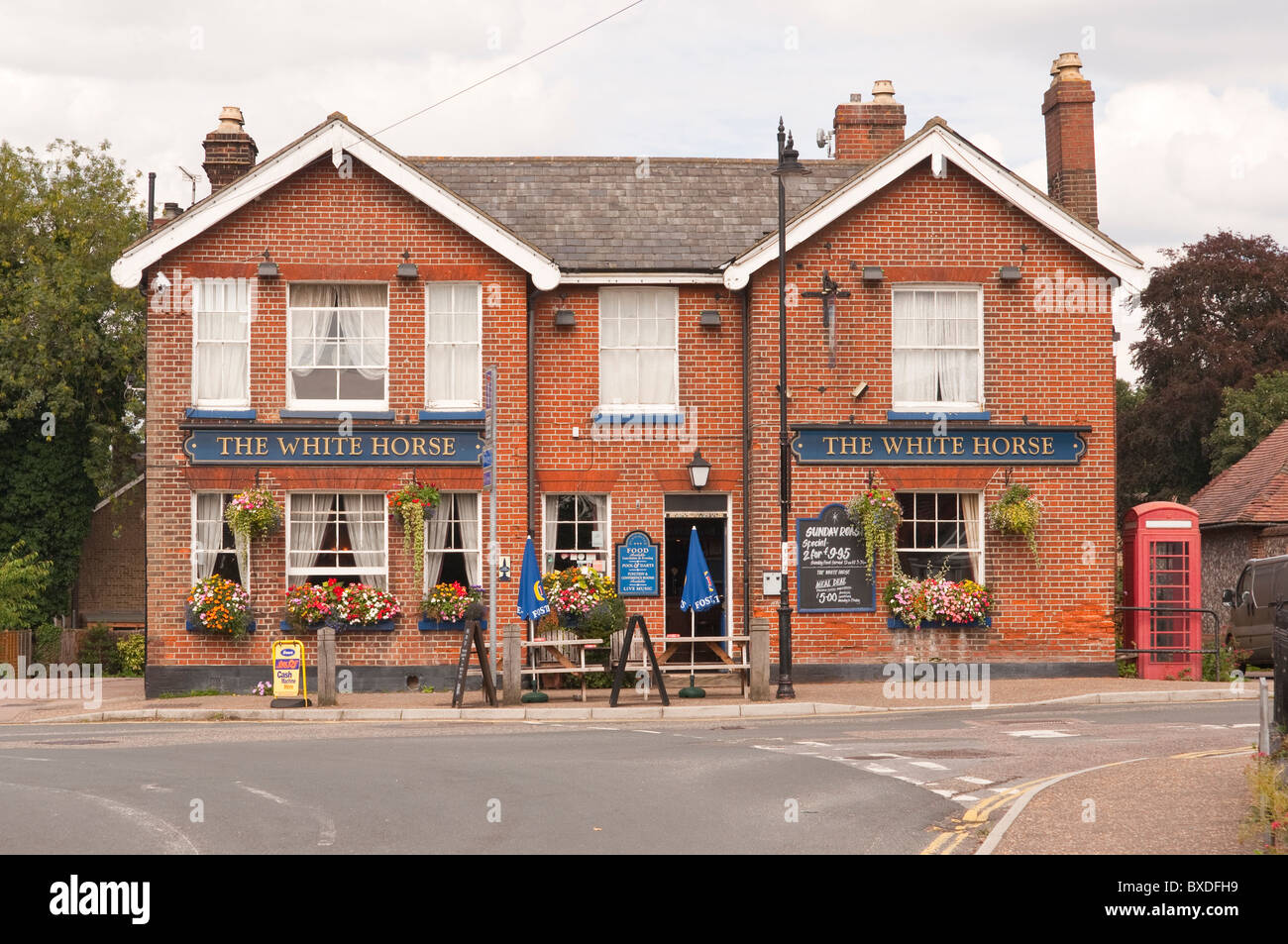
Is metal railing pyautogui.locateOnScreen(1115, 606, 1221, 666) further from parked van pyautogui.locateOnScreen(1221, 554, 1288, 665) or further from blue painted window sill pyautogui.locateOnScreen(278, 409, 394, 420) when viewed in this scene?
blue painted window sill pyautogui.locateOnScreen(278, 409, 394, 420)

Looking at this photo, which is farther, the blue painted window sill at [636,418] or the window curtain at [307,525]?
the blue painted window sill at [636,418]

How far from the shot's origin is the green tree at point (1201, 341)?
151 feet

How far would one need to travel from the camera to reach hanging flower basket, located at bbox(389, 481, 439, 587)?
22812mm

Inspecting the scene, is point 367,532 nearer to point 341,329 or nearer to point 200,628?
point 200,628

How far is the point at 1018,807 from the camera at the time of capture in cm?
1113

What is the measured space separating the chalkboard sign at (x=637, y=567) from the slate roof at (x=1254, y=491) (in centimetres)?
1648

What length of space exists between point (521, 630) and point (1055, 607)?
27.9 feet

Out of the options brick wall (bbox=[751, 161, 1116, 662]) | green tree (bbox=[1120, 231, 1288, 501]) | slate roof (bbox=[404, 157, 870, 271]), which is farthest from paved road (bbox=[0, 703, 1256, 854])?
green tree (bbox=[1120, 231, 1288, 501])

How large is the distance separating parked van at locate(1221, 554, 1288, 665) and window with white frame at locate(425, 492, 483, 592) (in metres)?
13.1

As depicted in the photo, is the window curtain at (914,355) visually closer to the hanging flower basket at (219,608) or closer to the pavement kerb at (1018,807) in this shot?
the pavement kerb at (1018,807)

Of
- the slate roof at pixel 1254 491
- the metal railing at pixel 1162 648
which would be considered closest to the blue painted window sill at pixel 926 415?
the metal railing at pixel 1162 648

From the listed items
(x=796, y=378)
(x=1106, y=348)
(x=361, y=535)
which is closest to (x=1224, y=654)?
(x=1106, y=348)

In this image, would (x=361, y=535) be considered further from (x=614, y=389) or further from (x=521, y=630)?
(x=614, y=389)

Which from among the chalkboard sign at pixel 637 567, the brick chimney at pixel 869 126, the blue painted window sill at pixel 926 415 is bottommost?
the chalkboard sign at pixel 637 567
